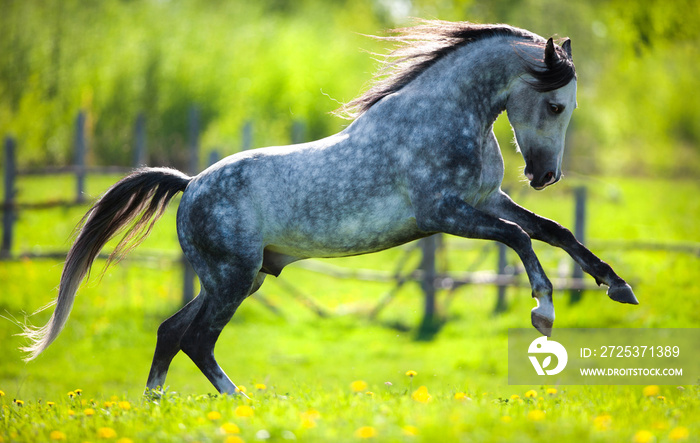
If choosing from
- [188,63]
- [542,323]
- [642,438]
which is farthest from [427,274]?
[188,63]

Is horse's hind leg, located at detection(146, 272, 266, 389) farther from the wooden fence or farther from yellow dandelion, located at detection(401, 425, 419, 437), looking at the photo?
the wooden fence

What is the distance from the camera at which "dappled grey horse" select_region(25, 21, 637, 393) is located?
452cm

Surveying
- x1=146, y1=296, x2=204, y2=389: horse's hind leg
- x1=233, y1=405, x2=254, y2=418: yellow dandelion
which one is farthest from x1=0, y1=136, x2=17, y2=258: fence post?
x1=233, y1=405, x2=254, y2=418: yellow dandelion

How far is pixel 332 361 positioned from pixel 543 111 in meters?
6.25

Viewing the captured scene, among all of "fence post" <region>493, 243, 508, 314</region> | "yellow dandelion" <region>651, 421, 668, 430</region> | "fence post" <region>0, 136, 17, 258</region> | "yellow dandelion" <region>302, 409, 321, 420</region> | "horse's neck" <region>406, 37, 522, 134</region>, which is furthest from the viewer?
"fence post" <region>0, 136, 17, 258</region>

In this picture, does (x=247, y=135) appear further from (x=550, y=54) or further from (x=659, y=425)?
(x=659, y=425)

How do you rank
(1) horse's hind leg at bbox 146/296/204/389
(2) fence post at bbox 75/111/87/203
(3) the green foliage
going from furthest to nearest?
(3) the green foliage, (2) fence post at bbox 75/111/87/203, (1) horse's hind leg at bbox 146/296/204/389

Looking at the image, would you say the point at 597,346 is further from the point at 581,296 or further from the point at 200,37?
the point at 200,37

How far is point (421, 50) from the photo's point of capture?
493cm

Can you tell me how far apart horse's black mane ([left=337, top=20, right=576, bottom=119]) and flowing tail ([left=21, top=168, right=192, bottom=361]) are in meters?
1.45

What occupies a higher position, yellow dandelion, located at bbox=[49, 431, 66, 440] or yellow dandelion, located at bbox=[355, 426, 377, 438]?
yellow dandelion, located at bbox=[355, 426, 377, 438]

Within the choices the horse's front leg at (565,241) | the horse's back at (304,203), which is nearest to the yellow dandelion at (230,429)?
the horse's back at (304,203)

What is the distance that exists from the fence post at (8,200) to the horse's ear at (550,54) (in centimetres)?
992

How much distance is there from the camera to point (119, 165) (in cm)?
1803
